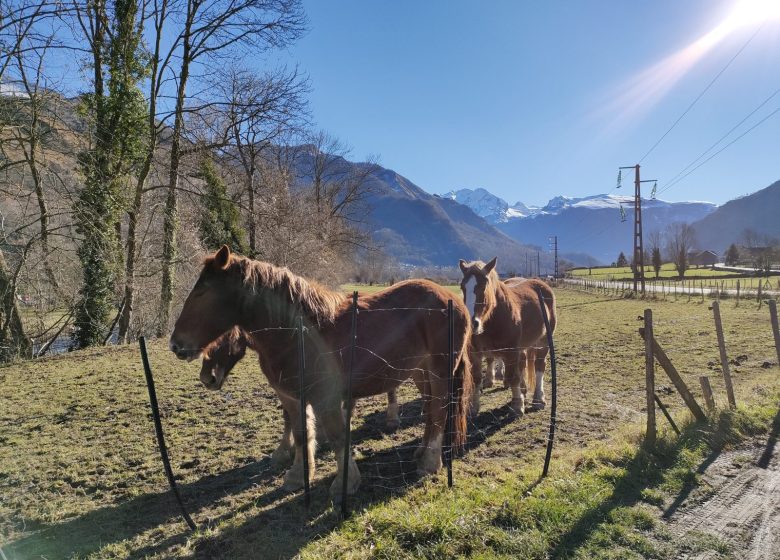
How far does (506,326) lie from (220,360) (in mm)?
4223

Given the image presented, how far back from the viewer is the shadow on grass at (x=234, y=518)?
3.30 meters

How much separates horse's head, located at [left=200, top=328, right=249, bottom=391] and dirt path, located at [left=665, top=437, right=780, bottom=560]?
14.7ft

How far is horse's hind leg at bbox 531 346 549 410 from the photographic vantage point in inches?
275

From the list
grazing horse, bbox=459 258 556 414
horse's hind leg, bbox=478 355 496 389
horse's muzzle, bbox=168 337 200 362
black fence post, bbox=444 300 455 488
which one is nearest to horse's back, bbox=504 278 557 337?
grazing horse, bbox=459 258 556 414

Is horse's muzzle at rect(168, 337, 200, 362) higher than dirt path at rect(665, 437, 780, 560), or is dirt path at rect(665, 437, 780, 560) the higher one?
horse's muzzle at rect(168, 337, 200, 362)

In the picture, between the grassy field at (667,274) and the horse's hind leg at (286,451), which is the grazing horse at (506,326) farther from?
the grassy field at (667,274)

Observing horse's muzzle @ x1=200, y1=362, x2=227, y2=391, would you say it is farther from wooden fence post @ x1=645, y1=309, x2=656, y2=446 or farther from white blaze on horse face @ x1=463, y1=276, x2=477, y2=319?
wooden fence post @ x1=645, y1=309, x2=656, y2=446

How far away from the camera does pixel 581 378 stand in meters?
8.62

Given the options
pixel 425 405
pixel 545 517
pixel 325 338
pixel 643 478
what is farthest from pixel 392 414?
pixel 643 478

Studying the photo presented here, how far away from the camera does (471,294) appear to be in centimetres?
606

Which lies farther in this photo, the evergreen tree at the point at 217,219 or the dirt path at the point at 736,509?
the evergreen tree at the point at 217,219

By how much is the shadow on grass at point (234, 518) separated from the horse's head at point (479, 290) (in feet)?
6.90

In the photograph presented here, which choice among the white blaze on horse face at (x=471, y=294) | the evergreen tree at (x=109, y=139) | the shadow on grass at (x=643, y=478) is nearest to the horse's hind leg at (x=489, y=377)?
the white blaze on horse face at (x=471, y=294)

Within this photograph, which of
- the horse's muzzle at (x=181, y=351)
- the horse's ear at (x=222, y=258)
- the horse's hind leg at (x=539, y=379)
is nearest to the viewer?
the horse's muzzle at (x=181, y=351)
